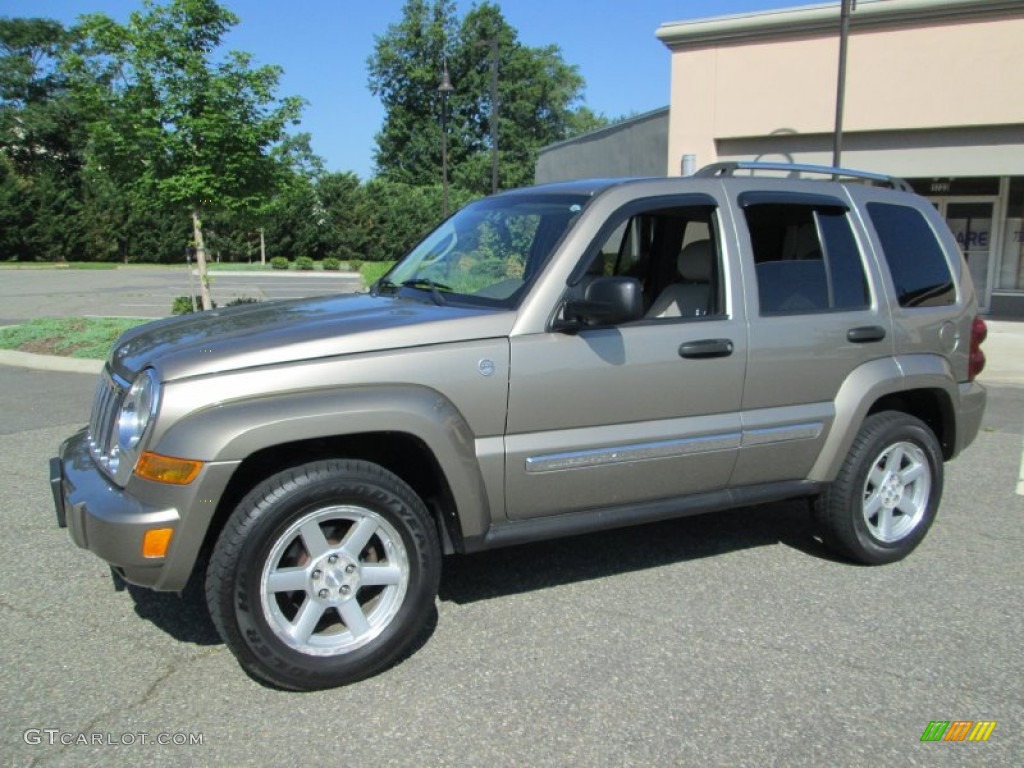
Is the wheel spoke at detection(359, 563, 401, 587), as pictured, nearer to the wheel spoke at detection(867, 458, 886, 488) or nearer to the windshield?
the windshield

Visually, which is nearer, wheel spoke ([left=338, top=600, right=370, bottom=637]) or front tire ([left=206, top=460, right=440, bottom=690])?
front tire ([left=206, top=460, right=440, bottom=690])

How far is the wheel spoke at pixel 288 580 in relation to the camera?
3.14m

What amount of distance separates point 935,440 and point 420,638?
2946 mm

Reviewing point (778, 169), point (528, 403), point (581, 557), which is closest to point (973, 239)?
point (778, 169)

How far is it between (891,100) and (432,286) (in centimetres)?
1372

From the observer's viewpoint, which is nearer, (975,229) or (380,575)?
(380,575)

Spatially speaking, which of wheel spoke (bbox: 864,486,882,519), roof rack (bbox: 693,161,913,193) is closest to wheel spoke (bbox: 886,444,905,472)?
wheel spoke (bbox: 864,486,882,519)

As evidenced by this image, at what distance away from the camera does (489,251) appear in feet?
13.3

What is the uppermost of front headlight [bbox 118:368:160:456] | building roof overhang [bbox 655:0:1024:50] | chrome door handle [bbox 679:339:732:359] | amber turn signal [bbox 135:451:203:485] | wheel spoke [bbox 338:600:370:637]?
building roof overhang [bbox 655:0:1024:50]

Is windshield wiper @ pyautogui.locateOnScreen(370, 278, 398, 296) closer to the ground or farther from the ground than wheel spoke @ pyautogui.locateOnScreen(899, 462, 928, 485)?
farther from the ground

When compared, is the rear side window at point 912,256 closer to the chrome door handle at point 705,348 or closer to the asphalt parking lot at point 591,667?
the chrome door handle at point 705,348

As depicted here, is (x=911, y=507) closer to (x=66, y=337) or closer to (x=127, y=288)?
(x=66, y=337)

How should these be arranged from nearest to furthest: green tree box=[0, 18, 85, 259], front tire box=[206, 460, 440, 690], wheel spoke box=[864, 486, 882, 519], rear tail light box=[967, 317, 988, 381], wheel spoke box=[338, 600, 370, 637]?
front tire box=[206, 460, 440, 690]
wheel spoke box=[338, 600, 370, 637]
wheel spoke box=[864, 486, 882, 519]
rear tail light box=[967, 317, 988, 381]
green tree box=[0, 18, 85, 259]

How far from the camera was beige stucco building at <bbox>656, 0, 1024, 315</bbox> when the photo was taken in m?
14.4
